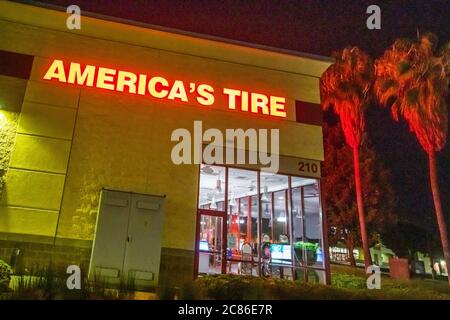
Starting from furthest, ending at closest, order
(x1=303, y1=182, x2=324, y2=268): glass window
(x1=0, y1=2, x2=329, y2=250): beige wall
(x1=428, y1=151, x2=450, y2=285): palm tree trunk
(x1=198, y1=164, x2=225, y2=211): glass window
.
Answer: (x1=428, y1=151, x2=450, y2=285): palm tree trunk → (x1=303, y1=182, x2=324, y2=268): glass window → (x1=198, y1=164, x2=225, y2=211): glass window → (x1=0, y1=2, x2=329, y2=250): beige wall

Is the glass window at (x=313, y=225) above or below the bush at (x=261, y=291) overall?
above

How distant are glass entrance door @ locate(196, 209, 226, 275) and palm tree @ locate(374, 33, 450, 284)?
12.3 metres

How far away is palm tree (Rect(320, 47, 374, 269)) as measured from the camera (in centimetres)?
2167

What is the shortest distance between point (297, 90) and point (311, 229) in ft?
18.5

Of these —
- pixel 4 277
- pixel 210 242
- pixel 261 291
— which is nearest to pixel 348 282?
pixel 210 242

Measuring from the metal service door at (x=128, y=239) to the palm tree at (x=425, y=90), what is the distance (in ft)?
48.6

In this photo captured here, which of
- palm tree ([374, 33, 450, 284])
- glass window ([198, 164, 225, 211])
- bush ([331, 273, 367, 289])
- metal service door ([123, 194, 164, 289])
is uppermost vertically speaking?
palm tree ([374, 33, 450, 284])

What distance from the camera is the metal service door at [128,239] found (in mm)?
10750

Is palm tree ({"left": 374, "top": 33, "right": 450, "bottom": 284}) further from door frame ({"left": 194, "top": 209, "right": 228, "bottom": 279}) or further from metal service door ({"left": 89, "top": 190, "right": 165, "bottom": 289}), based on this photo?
metal service door ({"left": 89, "top": 190, "right": 165, "bottom": 289})

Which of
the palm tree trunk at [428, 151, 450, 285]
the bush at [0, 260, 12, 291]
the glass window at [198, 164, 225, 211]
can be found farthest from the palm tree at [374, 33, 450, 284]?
the bush at [0, 260, 12, 291]

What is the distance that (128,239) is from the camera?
11094 millimetres

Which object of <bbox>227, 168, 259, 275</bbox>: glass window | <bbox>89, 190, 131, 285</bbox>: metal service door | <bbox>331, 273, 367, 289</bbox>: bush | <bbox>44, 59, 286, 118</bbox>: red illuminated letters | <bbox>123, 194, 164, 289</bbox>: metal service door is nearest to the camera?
<bbox>89, 190, 131, 285</bbox>: metal service door

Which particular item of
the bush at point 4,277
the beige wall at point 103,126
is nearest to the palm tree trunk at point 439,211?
the beige wall at point 103,126

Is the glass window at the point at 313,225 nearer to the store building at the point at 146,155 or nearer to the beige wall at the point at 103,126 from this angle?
the store building at the point at 146,155
